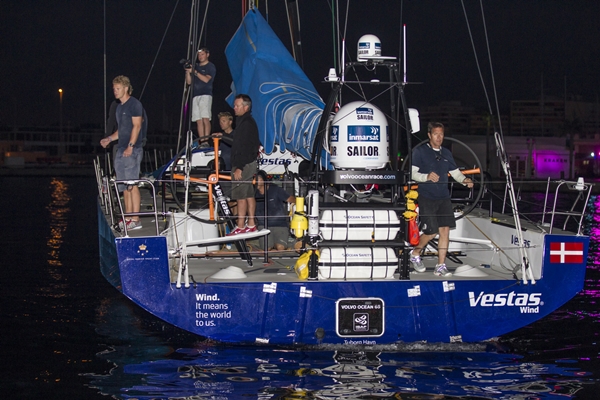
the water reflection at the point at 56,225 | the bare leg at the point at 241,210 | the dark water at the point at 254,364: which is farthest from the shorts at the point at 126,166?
the water reflection at the point at 56,225

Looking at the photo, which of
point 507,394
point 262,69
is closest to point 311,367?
point 507,394

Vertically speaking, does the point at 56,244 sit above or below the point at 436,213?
below

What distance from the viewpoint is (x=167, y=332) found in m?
9.20

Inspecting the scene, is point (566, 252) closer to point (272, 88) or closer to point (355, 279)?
point (355, 279)

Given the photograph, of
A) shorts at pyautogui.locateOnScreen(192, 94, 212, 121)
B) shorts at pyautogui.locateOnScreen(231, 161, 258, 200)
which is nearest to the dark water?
shorts at pyautogui.locateOnScreen(231, 161, 258, 200)

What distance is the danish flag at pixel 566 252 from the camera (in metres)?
8.09

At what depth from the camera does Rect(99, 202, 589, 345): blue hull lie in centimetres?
767

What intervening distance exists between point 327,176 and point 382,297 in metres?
1.25

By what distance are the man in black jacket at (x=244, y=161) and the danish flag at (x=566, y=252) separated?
3.14m

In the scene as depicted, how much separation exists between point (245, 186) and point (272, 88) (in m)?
2.01

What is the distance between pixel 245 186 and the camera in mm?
9086

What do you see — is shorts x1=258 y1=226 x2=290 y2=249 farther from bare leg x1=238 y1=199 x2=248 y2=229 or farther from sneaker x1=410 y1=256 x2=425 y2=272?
sneaker x1=410 y1=256 x2=425 y2=272

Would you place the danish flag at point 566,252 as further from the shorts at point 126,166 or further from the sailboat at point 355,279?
the shorts at point 126,166

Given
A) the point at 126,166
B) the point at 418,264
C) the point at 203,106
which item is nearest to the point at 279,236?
the point at 126,166
